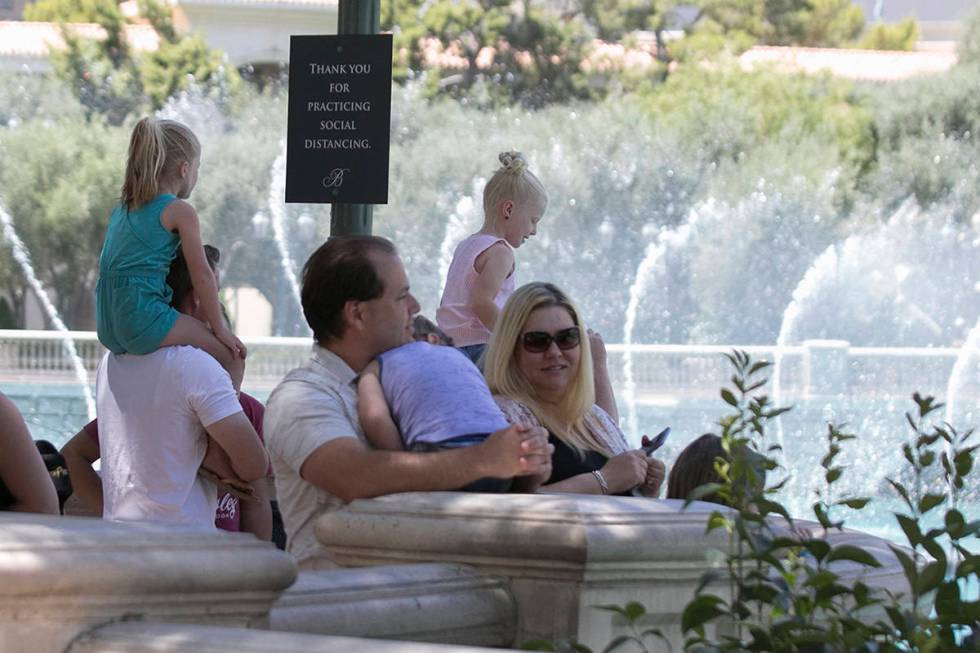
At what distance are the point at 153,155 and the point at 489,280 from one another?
1.37m

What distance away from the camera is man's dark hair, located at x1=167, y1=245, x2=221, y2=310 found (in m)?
5.27

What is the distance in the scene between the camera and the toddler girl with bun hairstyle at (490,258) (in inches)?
245

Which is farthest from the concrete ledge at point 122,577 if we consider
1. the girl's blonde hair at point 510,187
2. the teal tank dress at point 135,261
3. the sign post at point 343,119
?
the girl's blonde hair at point 510,187

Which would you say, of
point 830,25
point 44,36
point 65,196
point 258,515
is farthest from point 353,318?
point 830,25

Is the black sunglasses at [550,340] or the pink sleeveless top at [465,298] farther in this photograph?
the pink sleeveless top at [465,298]

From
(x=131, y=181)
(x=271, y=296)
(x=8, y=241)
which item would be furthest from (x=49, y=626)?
(x=8, y=241)

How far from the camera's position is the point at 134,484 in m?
4.37

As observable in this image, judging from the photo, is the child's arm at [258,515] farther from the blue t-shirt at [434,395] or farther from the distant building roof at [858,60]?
the distant building roof at [858,60]

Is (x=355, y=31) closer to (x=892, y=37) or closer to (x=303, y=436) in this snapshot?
(x=303, y=436)

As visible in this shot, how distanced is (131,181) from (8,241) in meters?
31.3

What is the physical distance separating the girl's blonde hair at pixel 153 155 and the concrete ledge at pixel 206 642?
290 centimetres

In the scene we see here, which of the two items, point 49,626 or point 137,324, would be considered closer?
point 49,626

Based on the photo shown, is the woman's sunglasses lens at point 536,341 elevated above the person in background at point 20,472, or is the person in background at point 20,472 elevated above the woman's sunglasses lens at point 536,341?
the woman's sunglasses lens at point 536,341

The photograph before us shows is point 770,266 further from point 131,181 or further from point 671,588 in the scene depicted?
point 671,588
